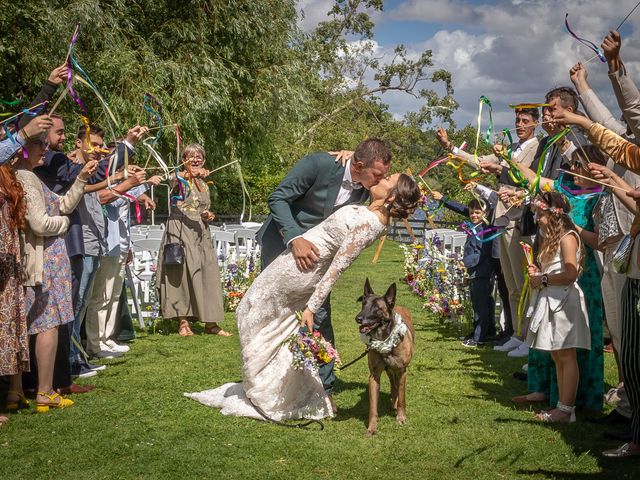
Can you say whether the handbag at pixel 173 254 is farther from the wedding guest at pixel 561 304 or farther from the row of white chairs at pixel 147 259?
the wedding guest at pixel 561 304

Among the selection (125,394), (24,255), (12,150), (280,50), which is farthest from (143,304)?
(280,50)

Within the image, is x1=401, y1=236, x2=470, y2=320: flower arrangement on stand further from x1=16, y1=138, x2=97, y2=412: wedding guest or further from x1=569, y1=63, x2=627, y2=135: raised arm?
x1=16, y1=138, x2=97, y2=412: wedding guest

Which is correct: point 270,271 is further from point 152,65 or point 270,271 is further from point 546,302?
point 152,65

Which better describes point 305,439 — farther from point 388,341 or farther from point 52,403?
point 52,403

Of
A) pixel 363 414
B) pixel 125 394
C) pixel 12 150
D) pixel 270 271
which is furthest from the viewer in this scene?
pixel 125 394

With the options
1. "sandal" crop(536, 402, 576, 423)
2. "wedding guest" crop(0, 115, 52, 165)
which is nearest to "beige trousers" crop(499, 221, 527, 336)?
"sandal" crop(536, 402, 576, 423)

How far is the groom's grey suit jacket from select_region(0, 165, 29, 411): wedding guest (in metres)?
2.00

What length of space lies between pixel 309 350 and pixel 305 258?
72 cm

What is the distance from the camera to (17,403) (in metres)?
6.30

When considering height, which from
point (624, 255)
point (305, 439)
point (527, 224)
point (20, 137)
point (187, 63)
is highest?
point (187, 63)

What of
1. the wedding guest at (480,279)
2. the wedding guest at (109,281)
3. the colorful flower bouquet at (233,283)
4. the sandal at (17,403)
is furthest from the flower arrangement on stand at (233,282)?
the sandal at (17,403)

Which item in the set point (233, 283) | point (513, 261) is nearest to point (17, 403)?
point (513, 261)

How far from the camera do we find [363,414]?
20.7ft

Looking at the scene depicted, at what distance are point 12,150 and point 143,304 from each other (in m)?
6.79
